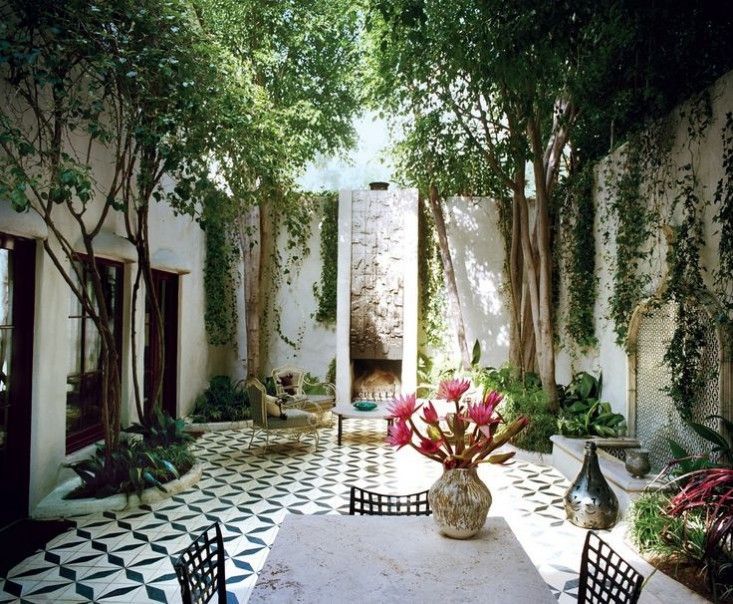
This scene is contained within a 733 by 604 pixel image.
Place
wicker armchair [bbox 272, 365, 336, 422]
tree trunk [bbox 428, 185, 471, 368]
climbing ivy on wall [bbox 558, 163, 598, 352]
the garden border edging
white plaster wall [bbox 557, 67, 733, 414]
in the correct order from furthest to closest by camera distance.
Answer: tree trunk [bbox 428, 185, 471, 368] → wicker armchair [bbox 272, 365, 336, 422] → climbing ivy on wall [bbox 558, 163, 598, 352] → white plaster wall [bbox 557, 67, 733, 414] → the garden border edging

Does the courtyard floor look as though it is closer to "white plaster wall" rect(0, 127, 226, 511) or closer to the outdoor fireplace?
"white plaster wall" rect(0, 127, 226, 511)

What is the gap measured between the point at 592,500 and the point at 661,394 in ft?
6.10

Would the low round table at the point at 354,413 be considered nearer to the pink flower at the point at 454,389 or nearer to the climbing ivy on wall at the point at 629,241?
the climbing ivy on wall at the point at 629,241

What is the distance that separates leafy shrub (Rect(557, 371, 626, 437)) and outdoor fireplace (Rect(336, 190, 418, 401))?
8.67ft

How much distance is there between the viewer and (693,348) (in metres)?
4.71

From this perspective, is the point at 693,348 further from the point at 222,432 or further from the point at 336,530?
the point at 222,432

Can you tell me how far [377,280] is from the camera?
9.30 m

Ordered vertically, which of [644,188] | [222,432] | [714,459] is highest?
[644,188]

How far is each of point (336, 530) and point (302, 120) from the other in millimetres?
7056

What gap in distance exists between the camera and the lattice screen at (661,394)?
4652 millimetres

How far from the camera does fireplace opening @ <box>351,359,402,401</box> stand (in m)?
9.59

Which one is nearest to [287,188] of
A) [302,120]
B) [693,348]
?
[302,120]

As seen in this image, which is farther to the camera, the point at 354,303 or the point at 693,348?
the point at 354,303

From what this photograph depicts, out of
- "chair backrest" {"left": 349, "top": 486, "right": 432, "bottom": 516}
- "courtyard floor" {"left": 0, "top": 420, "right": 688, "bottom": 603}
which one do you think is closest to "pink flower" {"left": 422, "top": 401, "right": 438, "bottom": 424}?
"chair backrest" {"left": 349, "top": 486, "right": 432, "bottom": 516}
